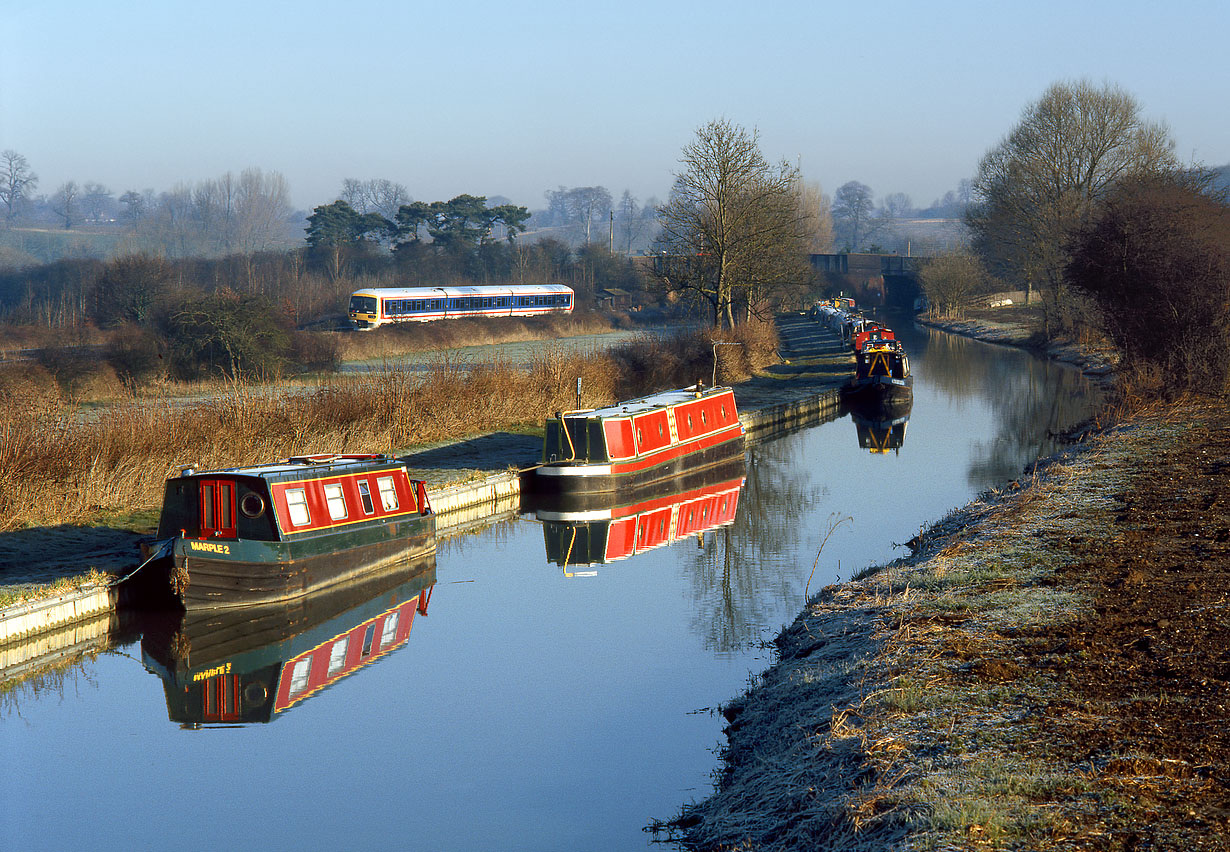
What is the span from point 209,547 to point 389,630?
7.71 feet

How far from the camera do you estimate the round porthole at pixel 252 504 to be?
1373 cm

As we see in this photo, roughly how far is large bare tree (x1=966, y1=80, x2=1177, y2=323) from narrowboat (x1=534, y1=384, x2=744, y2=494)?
32.6 m

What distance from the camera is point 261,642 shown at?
42.6 feet

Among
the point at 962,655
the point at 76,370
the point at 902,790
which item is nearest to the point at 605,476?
the point at 962,655

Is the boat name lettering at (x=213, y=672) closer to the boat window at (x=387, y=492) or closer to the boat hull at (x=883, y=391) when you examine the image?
the boat window at (x=387, y=492)

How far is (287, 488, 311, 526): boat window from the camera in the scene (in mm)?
14008

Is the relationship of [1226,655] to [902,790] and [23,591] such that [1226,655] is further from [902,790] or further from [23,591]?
[23,591]

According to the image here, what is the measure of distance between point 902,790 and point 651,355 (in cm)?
2842

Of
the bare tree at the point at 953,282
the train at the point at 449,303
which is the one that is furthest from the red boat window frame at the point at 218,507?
the bare tree at the point at 953,282

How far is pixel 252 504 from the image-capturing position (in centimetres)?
1377

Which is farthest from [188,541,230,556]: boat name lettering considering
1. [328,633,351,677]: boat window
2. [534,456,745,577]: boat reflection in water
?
[534,456,745,577]: boat reflection in water

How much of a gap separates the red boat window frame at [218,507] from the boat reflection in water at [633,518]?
4973 mm

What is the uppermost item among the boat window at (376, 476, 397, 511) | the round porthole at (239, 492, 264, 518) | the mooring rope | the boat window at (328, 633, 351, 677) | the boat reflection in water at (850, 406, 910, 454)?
the round porthole at (239, 492, 264, 518)

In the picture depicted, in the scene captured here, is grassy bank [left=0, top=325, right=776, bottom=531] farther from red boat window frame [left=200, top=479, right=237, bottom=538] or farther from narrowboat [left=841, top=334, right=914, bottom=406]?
narrowboat [left=841, top=334, right=914, bottom=406]
